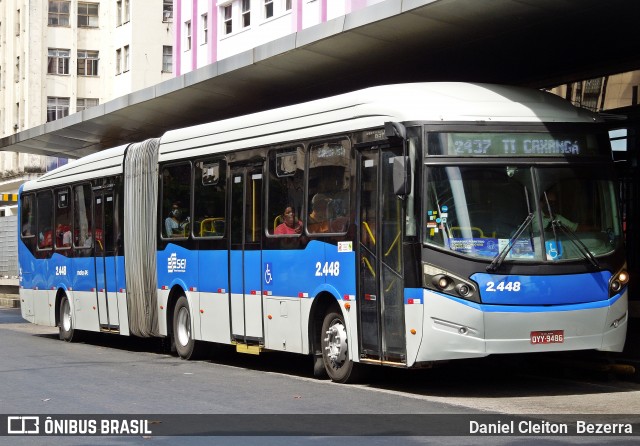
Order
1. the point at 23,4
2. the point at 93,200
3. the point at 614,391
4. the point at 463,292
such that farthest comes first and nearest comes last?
the point at 23,4, the point at 93,200, the point at 614,391, the point at 463,292

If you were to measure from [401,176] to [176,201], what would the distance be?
7138 millimetres

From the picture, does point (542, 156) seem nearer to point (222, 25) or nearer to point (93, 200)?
point (93, 200)

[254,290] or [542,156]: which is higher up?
[542,156]

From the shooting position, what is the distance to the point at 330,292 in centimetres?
1516

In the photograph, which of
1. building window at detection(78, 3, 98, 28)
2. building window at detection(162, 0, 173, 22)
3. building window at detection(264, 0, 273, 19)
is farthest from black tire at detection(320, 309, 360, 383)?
building window at detection(78, 3, 98, 28)

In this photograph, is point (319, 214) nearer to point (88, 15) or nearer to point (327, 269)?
point (327, 269)

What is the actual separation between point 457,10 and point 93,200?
9.20 m

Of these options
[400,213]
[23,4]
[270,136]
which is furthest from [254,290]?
[23,4]

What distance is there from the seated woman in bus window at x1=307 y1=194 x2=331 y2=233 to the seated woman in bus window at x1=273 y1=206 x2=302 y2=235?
Answer: 0.30m

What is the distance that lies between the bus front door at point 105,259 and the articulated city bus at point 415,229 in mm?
4474

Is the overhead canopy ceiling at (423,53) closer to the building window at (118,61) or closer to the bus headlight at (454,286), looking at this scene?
the bus headlight at (454,286)

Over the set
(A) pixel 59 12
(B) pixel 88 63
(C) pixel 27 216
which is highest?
(A) pixel 59 12

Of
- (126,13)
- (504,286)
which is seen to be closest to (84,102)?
(126,13)

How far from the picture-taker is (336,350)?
49.9 ft
